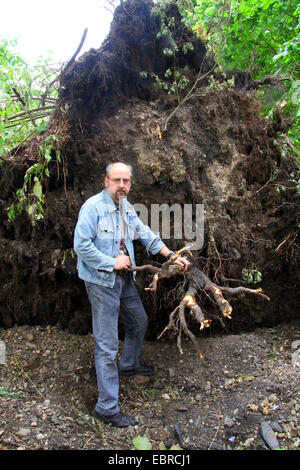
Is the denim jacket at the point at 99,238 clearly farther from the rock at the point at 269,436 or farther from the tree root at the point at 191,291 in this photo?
the rock at the point at 269,436

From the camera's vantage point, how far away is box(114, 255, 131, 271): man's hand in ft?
9.14

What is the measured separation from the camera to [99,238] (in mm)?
2877

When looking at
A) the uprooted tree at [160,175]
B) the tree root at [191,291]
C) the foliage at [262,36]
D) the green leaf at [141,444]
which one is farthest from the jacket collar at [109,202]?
the foliage at [262,36]

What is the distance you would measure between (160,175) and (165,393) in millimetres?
2114

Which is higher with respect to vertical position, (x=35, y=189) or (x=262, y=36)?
(x=262, y=36)

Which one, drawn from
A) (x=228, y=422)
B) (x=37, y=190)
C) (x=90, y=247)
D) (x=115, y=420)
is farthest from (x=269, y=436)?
(x=37, y=190)

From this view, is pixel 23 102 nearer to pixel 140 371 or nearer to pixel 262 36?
pixel 140 371

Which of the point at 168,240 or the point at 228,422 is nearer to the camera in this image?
the point at 228,422

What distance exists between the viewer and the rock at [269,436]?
8.14 ft

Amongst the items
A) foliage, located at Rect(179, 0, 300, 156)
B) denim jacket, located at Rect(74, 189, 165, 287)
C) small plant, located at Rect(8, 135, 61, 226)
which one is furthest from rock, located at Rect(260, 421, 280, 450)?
foliage, located at Rect(179, 0, 300, 156)

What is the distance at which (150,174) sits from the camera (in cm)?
355

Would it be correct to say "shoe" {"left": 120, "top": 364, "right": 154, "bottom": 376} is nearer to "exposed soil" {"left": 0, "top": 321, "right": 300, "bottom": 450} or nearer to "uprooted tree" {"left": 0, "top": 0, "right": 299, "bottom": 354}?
"exposed soil" {"left": 0, "top": 321, "right": 300, "bottom": 450}

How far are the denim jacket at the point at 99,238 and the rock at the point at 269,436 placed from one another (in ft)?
5.15

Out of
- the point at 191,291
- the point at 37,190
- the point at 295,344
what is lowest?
the point at 295,344
